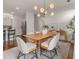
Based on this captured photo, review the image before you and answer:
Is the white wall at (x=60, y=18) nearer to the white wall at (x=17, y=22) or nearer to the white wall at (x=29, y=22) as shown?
the white wall at (x=29, y=22)

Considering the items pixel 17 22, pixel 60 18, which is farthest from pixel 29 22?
pixel 60 18

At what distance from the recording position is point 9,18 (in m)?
9.09

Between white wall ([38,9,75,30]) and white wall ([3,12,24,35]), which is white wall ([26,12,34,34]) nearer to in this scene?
white wall ([3,12,24,35])

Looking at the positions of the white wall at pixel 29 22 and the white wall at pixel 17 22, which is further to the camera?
the white wall at pixel 29 22

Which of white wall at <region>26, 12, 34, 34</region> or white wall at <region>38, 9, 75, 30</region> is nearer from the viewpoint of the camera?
white wall at <region>38, 9, 75, 30</region>

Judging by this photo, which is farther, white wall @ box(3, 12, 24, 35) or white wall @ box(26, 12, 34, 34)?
white wall @ box(26, 12, 34, 34)

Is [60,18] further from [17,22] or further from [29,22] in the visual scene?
[17,22]

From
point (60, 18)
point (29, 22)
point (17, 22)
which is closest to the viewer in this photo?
point (29, 22)

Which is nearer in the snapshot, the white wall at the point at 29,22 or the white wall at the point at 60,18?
the white wall at the point at 60,18

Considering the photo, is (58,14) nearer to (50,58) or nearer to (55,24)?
(55,24)

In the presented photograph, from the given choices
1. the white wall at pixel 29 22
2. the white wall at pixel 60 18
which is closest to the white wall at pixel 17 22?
the white wall at pixel 29 22

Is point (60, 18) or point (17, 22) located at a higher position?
point (60, 18)

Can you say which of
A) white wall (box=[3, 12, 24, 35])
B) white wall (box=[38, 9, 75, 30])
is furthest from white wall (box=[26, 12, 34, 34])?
white wall (box=[38, 9, 75, 30])
